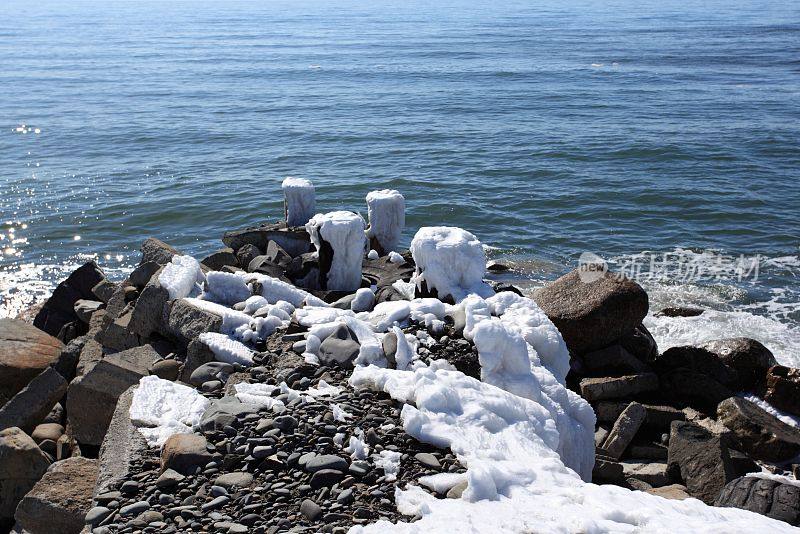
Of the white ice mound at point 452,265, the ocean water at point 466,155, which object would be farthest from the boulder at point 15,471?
the ocean water at point 466,155

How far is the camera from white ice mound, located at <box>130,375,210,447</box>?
7.52m

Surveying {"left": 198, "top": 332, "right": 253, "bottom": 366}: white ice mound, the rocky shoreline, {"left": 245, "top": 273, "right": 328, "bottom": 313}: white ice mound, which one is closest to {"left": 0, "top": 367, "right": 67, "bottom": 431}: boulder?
the rocky shoreline

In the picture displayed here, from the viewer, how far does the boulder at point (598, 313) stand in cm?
1233

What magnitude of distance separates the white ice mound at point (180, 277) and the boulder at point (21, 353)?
2.17m

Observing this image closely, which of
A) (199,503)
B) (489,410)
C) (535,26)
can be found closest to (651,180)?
(489,410)

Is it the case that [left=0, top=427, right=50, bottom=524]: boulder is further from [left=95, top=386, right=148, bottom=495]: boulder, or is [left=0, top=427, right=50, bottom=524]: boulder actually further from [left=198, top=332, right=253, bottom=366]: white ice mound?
[left=198, top=332, right=253, bottom=366]: white ice mound

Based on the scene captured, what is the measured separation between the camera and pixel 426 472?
22.0ft

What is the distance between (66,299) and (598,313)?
8808mm

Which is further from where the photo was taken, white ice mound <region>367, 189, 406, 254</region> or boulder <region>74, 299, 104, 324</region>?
white ice mound <region>367, 189, 406, 254</region>

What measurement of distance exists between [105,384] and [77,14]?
391 feet

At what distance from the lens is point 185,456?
693 centimetres

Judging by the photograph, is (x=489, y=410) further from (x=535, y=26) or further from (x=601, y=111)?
(x=535, y=26)

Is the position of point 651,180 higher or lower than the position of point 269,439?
lower

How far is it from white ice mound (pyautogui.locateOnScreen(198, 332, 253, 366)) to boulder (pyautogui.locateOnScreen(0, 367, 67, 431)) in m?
2.29
